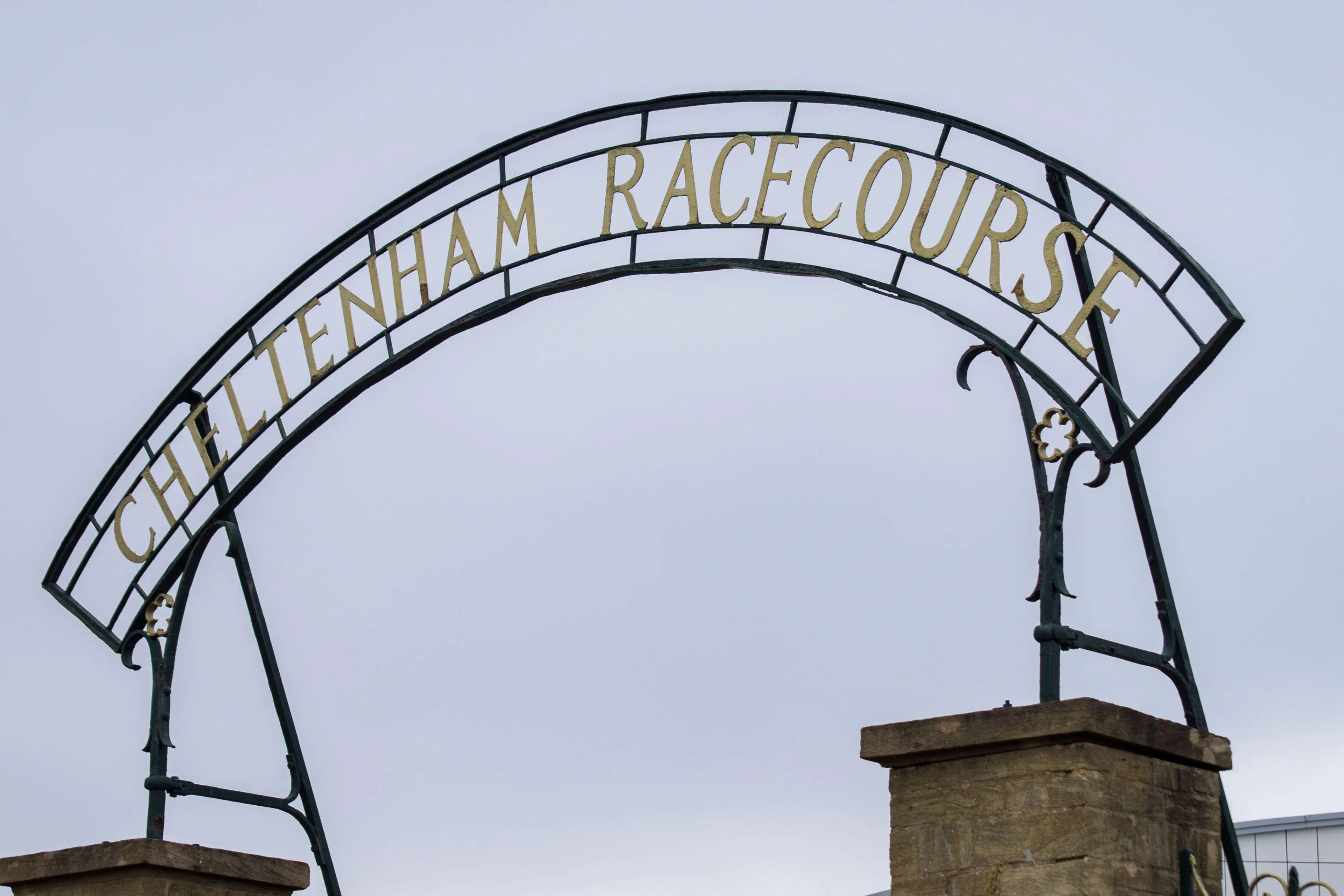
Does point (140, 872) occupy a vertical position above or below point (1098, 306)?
below

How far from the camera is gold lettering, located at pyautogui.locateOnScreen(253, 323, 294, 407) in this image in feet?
27.7

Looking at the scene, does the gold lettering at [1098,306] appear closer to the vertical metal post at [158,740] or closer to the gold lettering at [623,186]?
the gold lettering at [623,186]

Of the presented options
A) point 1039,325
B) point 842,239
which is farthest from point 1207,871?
point 842,239

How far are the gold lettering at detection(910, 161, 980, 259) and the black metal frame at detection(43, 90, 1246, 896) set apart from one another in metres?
0.05

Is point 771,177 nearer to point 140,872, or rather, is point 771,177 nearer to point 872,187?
point 872,187

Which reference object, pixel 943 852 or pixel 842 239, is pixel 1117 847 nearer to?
pixel 943 852

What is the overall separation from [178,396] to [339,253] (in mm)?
1121

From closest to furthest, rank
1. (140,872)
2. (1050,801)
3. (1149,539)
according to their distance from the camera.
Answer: (1050,801), (1149,539), (140,872)

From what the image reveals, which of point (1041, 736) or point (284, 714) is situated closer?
point (1041, 736)

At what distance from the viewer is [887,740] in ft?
19.4

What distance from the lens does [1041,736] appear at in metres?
5.55

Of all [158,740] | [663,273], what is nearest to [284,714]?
[158,740]

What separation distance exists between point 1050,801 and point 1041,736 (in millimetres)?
200

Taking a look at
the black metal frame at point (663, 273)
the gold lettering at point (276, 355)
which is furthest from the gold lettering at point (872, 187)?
the gold lettering at point (276, 355)
